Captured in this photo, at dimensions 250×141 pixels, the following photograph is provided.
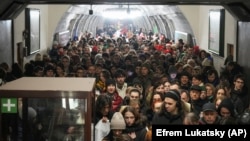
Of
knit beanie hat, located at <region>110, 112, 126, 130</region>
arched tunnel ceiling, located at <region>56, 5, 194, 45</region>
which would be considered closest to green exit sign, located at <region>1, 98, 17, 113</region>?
knit beanie hat, located at <region>110, 112, 126, 130</region>

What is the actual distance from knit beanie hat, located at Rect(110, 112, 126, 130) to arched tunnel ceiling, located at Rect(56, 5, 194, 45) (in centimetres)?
1394

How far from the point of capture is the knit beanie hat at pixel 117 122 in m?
5.92

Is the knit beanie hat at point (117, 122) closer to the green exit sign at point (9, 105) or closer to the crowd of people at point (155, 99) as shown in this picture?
the crowd of people at point (155, 99)

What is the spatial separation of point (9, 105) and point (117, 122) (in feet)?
8.28

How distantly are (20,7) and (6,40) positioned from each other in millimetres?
1333

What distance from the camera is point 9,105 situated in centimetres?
358

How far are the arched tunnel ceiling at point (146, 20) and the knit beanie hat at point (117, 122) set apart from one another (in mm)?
13941

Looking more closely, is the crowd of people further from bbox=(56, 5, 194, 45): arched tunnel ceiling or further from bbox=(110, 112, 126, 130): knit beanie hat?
bbox=(56, 5, 194, 45): arched tunnel ceiling

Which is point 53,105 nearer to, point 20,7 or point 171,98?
point 171,98

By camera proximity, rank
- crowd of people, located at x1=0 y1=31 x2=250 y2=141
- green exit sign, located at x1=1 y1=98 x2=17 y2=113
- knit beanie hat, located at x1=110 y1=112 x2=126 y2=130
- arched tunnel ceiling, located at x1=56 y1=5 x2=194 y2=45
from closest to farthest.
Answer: green exit sign, located at x1=1 y1=98 x2=17 y2=113 < knit beanie hat, located at x1=110 y1=112 x2=126 y2=130 < crowd of people, located at x1=0 y1=31 x2=250 y2=141 < arched tunnel ceiling, located at x1=56 y1=5 x2=194 y2=45

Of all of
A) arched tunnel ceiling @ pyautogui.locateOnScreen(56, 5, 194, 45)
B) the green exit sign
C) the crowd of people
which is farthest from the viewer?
arched tunnel ceiling @ pyautogui.locateOnScreen(56, 5, 194, 45)

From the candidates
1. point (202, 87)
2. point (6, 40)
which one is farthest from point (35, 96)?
point (6, 40)

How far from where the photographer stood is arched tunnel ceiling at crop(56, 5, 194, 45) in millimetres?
21984

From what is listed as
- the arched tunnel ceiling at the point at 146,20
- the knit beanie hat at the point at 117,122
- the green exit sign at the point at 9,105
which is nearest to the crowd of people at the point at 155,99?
the knit beanie hat at the point at 117,122
